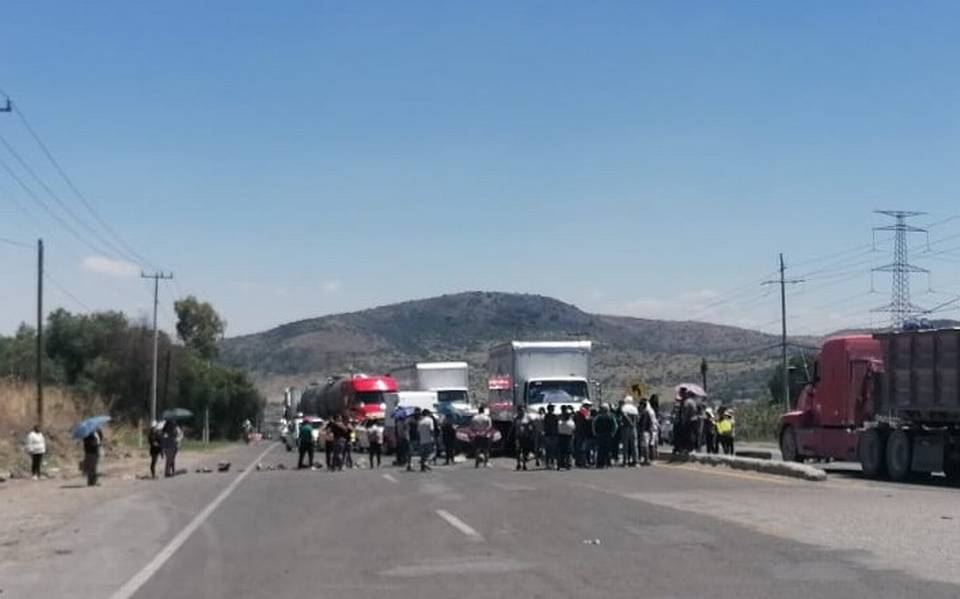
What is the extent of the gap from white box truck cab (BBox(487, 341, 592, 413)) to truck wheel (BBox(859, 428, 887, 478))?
47.2 ft

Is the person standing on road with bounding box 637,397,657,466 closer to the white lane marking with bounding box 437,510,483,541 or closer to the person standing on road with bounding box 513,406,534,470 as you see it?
the person standing on road with bounding box 513,406,534,470

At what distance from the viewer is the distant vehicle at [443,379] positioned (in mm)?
63531

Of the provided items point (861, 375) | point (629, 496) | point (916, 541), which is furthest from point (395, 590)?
Result: point (861, 375)

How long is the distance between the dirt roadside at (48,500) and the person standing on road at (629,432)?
12826 mm

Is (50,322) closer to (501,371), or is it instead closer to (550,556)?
(501,371)

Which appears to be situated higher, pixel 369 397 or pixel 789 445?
pixel 369 397

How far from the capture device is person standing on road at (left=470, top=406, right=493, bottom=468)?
4216cm

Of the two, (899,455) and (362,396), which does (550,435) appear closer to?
(899,455)

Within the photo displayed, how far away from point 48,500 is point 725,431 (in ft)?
68.7

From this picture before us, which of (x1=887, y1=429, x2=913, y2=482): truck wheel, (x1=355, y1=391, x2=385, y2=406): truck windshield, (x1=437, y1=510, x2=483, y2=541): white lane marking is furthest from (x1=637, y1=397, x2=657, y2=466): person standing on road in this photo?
(x1=355, y1=391, x2=385, y2=406): truck windshield

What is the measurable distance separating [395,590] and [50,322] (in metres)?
93.6

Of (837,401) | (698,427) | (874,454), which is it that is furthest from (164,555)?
(698,427)

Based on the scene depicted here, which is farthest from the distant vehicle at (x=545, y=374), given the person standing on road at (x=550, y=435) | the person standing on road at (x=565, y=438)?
the person standing on road at (x=565, y=438)

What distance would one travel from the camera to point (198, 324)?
132375 millimetres
